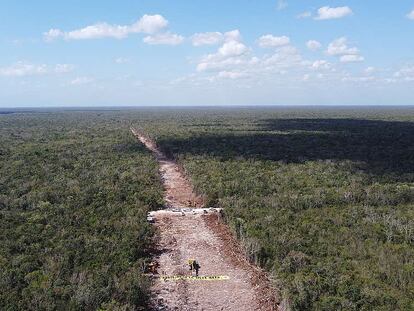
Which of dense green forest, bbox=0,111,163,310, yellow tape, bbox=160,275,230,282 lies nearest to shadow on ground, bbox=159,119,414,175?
dense green forest, bbox=0,111,163,310

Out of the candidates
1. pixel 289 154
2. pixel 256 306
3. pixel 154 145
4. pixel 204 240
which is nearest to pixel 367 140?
pixel 289 154

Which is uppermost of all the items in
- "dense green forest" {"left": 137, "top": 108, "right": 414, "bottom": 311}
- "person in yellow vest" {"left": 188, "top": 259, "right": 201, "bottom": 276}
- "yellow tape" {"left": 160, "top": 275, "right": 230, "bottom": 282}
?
"dense green forest" {"left": 137, "top": 108, "right": 414, "bottom": 311}

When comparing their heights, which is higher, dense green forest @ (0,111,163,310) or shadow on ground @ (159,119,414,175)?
shadow on ground @ (159,119,414,175)

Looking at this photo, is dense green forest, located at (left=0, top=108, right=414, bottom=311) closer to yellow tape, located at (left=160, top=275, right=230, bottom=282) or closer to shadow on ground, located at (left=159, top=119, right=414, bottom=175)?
shadow on ground, located at (left=159, top=119, right=414, bottom=175)

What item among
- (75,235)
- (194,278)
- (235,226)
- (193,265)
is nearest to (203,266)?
(193,265)

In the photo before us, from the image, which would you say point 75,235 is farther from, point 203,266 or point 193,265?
point 203,266

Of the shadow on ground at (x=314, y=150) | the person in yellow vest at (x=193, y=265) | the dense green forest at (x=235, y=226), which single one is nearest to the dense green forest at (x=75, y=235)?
the dense green forest at (x=235, y=226)

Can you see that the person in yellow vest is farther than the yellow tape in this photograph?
Yes
